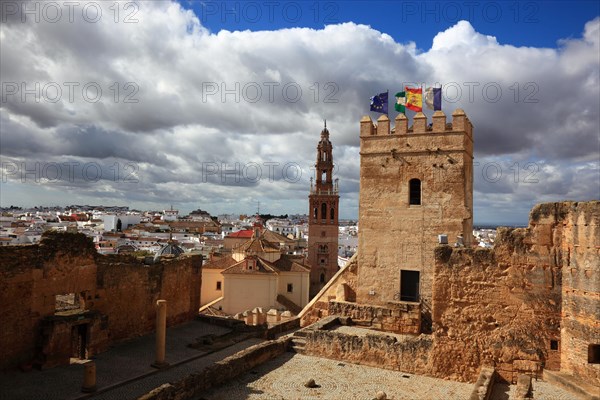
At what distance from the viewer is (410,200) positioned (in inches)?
658

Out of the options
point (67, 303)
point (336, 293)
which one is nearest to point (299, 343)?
point (336, 293)

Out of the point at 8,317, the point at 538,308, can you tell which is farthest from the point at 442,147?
the point at 8,317

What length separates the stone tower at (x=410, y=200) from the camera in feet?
52.6

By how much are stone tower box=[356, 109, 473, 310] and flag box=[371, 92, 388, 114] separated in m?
0.60

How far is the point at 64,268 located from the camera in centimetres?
1401

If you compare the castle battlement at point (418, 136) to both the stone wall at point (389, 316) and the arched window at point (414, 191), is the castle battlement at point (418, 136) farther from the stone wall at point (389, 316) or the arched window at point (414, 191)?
the stone wall at point (389, 316)

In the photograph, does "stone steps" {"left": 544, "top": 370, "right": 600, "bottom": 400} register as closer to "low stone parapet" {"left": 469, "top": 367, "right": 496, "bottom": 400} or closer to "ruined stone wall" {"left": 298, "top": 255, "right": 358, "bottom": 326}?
"low stone parapet" {"left": 469, "top": 367, "right": 496, "bottom": 400}

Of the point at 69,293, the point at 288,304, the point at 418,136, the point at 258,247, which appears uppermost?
the point at 418,136

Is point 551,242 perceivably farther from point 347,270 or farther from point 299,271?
point 299,271

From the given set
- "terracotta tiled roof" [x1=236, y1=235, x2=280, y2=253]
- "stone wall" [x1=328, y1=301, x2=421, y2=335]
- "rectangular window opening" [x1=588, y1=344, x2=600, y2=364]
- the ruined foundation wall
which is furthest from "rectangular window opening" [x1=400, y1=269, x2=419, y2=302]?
"terracotta tiled roof" [x1=236, y1=235, x2=280, y2=253]

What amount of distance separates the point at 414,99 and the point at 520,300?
30.1ft

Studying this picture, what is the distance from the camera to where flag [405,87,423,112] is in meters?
17.2

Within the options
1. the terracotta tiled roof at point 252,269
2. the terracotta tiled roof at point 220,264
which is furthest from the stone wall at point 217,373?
the terracotta tiled roof at point 220,264

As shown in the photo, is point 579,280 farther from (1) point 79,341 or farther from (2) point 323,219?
(2) point 323,219
